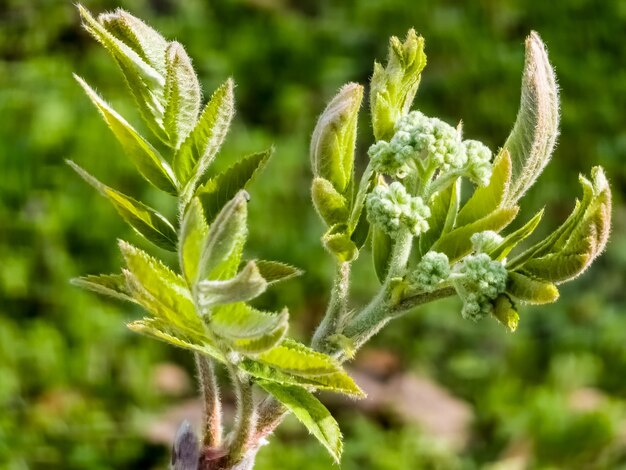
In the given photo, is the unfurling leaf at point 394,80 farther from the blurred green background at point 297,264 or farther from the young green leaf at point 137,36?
the blurred green background at point 297,264

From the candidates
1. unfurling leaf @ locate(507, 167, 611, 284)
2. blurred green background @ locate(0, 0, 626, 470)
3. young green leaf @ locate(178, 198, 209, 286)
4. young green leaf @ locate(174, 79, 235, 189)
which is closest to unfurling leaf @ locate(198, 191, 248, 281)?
young green leaf @ locate(178, 198, 209, 286)

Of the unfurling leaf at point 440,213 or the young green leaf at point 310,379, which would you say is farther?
the unfurling leaf at point 440,213

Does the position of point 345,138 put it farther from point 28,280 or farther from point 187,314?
point 28,280

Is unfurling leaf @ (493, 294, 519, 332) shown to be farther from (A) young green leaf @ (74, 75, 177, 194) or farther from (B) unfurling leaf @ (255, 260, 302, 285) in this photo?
(A) young green leaf @ (74, 75, 177, 194)

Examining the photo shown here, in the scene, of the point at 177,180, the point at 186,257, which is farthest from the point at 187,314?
the point at 177,180

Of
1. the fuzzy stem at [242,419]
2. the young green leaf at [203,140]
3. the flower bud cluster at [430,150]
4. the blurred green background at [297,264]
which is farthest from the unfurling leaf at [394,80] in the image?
the blurred green background at [297,264]

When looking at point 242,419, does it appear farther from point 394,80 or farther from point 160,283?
point 394,80

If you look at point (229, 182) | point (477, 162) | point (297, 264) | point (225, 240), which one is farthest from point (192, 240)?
point (297, 264)
